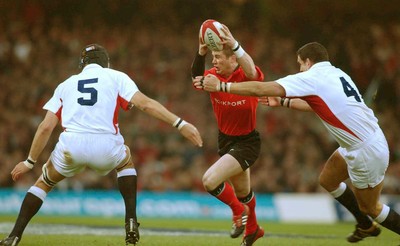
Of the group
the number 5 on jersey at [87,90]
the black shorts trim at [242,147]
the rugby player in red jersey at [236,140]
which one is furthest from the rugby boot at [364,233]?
the number 5 on jersey at [87,90]

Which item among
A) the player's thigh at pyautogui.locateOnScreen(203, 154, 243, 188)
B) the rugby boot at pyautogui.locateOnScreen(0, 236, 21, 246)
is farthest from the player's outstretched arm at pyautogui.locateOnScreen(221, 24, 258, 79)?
the rugby boot at pyautogui.locateOnScreen(0, 236, 21, 246)

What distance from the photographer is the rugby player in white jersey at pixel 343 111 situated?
8.19 m

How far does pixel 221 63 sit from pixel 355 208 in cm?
269

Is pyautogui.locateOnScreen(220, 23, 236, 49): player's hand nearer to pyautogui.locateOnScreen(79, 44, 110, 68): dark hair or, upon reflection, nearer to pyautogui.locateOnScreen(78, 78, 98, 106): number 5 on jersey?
pyautogui.locateOnScreen(79, 44, 110, 68): dark hair

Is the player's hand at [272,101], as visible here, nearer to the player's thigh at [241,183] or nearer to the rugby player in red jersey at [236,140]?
the rugby player in red jersey at [236,140]

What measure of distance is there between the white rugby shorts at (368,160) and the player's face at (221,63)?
1941 mm

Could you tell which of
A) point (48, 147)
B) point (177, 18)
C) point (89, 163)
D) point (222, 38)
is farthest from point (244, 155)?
point (177, 18)

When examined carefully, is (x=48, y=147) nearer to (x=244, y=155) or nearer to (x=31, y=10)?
(x=31, y=10)

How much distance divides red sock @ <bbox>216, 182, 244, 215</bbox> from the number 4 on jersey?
2.09m

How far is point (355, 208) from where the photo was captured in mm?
9523

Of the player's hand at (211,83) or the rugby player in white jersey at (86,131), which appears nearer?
the rugby player in white jersey at (86,131)

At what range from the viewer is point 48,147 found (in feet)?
63.3

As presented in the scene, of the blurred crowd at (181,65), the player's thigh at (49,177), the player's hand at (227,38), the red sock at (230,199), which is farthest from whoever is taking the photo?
the blurred crowd at (181,65)

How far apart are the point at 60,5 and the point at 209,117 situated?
6.83 meters
